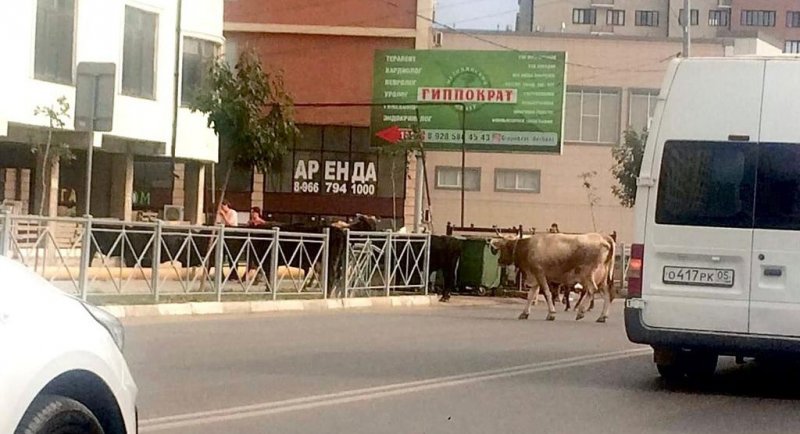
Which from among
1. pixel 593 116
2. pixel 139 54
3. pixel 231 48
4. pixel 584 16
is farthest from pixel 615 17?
pixel 139 54

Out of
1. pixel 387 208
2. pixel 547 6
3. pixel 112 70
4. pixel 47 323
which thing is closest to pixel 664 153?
pixel 47 323

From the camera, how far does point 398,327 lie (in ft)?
65.6

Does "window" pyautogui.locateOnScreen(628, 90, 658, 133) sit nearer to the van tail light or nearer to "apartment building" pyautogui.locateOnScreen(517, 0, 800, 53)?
"apartment building" pyautogui.locateOnScreen(517, 0, 800, 53)

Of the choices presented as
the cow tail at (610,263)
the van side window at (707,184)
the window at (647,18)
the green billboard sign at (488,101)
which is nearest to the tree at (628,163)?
the green billboard sign at (488,101)

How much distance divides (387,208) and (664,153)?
4457cm

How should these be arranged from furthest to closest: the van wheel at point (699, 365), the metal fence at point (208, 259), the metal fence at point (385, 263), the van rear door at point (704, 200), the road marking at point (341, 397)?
the metal fence at point (385, 263) → the metal fence at point (208, 259) → the van wheel at point (699, 365) → the van rear door at point (704, 200) → the road marking at point (341, 397)

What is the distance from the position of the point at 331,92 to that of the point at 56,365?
167 feet

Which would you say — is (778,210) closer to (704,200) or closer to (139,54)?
(704,200)

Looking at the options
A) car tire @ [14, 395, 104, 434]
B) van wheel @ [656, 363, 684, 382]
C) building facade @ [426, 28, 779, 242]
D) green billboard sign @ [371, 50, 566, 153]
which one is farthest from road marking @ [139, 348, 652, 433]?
building facade @ [426, 28, 779, 242]

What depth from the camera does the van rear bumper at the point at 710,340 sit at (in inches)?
462

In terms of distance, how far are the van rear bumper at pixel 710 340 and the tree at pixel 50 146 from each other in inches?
779

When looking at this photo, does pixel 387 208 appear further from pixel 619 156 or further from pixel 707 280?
pixel 707 280

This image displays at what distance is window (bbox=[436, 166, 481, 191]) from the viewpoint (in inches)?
2771

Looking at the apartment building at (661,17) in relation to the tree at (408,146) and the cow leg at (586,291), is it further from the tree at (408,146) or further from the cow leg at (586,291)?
the cow leg at (586,291)
